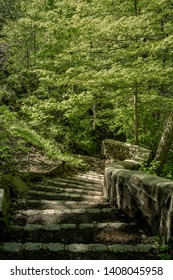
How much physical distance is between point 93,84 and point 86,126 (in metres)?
5.06

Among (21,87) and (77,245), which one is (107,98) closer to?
(21,87)

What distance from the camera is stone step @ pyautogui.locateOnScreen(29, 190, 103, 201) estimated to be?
5.03 meters

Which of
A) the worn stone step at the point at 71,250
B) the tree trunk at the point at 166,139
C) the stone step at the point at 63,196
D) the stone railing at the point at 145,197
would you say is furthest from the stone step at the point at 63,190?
the worn stone step at the point at 71,250

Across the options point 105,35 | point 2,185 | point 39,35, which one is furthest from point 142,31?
point 39,35

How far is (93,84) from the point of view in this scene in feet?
25.6

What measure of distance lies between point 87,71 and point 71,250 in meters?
6.10

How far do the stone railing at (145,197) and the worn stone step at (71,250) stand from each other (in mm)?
296

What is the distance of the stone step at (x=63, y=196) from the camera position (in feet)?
16.5

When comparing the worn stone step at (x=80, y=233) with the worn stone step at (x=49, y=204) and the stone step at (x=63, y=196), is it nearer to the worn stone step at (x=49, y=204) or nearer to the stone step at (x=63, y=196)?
the worn stone step at (x=49, y=204)

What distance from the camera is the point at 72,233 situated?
10.9ft

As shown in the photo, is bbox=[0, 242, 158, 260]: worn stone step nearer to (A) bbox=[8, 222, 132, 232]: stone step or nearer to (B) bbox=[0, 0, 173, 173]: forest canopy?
(A) bbox=[8, 222, 132, 232]: stone step

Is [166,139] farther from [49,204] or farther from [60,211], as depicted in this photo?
[60,211]

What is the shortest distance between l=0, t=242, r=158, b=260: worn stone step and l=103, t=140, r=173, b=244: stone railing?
0.97 feet

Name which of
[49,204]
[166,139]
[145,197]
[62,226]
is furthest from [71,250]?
[166,139]
